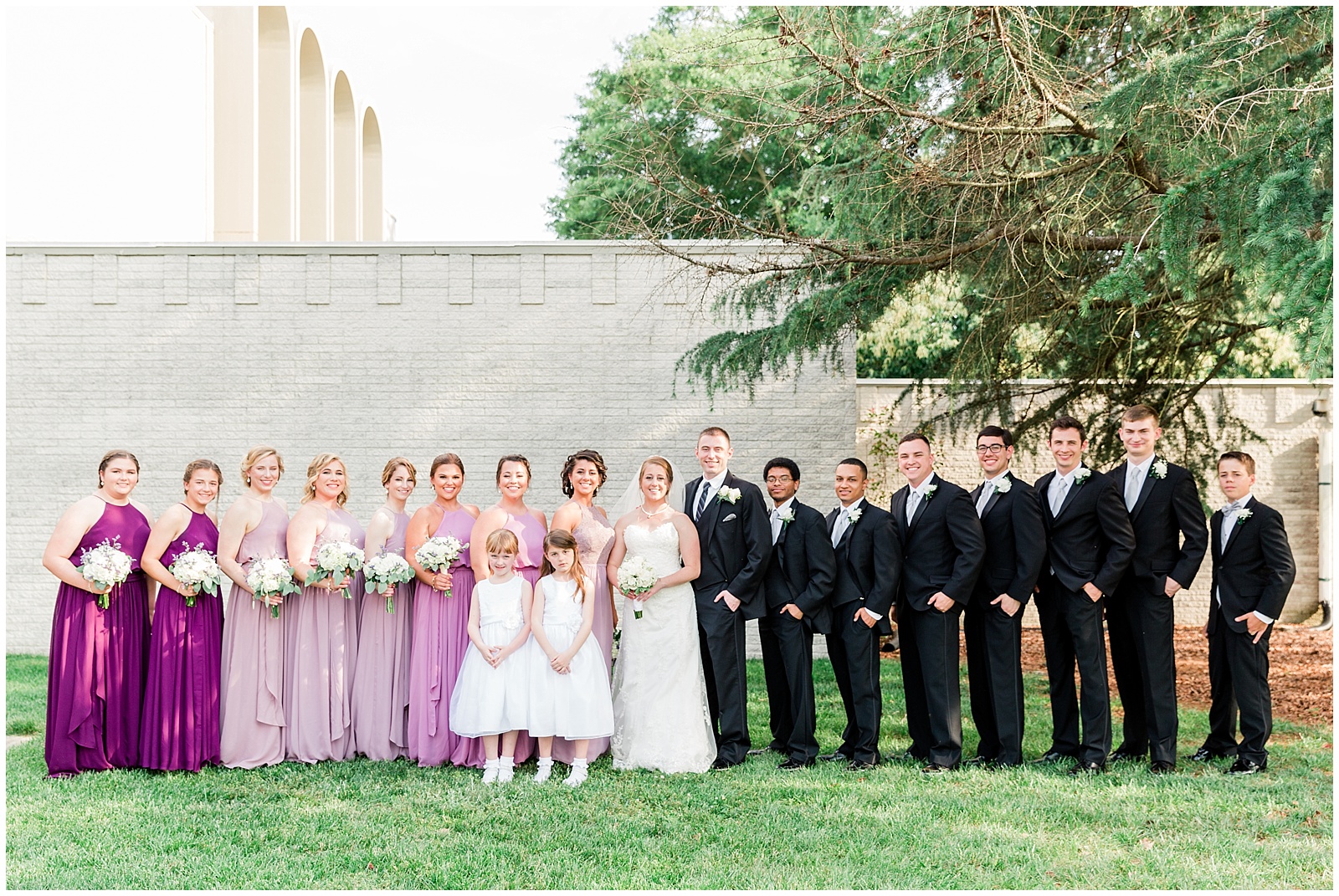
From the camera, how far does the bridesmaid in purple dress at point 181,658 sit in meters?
6.64

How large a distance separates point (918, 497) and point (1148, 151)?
2.50 metres

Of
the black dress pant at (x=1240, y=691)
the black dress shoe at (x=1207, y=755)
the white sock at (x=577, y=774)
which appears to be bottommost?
the black dress shoe at (x=1207, y=755)

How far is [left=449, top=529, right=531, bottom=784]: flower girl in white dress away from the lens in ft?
21.2

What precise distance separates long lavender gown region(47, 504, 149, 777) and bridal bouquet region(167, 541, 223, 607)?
1.21ft

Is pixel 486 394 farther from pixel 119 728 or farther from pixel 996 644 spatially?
pixel 996 644

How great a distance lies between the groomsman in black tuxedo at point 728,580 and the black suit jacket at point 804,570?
14cm

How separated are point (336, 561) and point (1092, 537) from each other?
187 inches

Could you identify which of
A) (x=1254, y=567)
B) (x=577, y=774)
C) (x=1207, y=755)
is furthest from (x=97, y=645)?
(x=1254, y=567)

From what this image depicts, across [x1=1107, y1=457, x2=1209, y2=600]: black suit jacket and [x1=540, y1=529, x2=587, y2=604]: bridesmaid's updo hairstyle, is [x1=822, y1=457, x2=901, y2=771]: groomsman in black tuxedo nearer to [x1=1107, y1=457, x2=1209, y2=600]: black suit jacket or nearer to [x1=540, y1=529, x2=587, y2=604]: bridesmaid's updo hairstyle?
[x1=1107, y1=457, x2=1209, y2=600]: black suit jacket

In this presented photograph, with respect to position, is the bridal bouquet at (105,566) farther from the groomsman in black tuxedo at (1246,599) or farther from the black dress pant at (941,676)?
the groomsman in black tuxedo at (1246,599)

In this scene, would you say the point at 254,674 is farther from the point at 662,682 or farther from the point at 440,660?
the point at 662,682

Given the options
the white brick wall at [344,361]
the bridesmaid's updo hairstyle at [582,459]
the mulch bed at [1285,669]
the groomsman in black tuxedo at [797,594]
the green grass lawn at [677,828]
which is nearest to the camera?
the green grass lawn at [677,828]

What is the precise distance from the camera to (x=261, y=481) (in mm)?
6863

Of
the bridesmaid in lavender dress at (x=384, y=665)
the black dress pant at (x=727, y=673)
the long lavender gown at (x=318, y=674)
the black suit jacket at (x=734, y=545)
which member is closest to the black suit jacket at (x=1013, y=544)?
the black suit jacket at (x=734, y=545)
